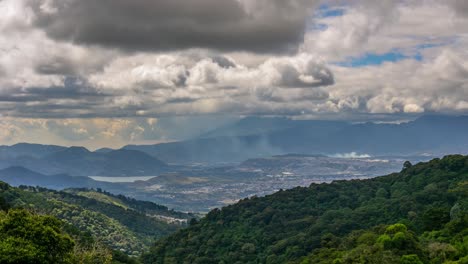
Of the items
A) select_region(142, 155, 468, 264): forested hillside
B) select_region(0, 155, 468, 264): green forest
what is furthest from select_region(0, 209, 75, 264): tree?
select_region(142, 155, 468, 264): forested hillside

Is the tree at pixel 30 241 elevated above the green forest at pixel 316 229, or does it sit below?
above

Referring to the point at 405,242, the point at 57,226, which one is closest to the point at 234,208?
the point at 405,242

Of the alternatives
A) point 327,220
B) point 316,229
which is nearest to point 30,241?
point 316,229

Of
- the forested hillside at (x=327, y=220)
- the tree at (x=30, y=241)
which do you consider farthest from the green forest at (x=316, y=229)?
the forested hillside at (x=327, y=220)

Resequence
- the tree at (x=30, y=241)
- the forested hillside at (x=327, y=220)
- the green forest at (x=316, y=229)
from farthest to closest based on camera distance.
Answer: the forested hillside at (x=327, y=220)
the green forest at (x=316, y=229)
the tree at (x=30, y=241)

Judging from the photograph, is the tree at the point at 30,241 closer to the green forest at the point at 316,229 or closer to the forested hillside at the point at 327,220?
the green forest at the point at 316,229

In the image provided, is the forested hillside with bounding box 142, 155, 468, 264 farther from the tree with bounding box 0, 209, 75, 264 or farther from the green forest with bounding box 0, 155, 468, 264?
the tree with bounding box 0, 209, 75, 264

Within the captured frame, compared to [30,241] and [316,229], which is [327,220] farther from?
[30,241]
